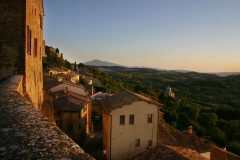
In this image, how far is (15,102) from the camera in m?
5.64

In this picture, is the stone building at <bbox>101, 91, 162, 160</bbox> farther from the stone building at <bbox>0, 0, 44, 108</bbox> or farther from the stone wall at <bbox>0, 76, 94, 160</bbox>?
the stone wall at <bbox>0, 76, 94, 160</bbox>

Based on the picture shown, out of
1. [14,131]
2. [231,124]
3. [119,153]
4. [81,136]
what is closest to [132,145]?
[119,153]

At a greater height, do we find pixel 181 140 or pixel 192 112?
pixel 181 140

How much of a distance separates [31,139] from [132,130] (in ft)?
64.9

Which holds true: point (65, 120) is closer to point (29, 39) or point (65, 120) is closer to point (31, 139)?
point (29, 39)

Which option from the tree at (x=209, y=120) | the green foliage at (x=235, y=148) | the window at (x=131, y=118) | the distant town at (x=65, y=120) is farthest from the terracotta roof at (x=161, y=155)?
the tree at (x=209, y=120)

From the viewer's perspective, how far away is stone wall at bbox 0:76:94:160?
9.70ft

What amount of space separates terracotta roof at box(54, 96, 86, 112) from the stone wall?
24.1m

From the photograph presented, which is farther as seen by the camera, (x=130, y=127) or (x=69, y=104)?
(x=69, y=104)

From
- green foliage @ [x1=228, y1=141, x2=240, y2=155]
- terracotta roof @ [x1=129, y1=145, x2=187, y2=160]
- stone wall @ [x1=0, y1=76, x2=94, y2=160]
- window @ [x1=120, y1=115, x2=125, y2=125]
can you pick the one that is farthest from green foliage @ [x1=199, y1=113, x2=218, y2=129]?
stone wall @ [x1=0, y1=76, x2=94, y2=160]

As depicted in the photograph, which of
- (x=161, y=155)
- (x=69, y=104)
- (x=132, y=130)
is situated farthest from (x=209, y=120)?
(x=161, y=155)

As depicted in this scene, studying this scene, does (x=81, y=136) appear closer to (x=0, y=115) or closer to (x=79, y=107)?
(x=79, y=107)

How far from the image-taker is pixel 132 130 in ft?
75.0

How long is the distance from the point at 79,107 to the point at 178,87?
97.2 meters
